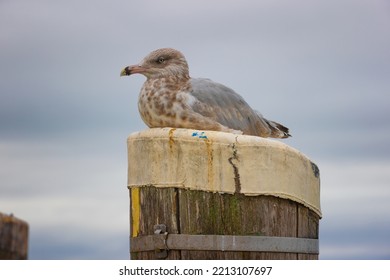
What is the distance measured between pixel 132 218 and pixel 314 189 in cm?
133

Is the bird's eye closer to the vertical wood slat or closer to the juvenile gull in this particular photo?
the juvenile gull

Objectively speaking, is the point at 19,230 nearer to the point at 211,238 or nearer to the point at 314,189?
the point at 211,238

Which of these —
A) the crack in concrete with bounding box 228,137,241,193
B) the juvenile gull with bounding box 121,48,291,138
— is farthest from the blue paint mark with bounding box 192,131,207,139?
the juvenile gull with bounding box 121,48,291,138

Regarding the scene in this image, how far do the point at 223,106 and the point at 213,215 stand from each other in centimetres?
158

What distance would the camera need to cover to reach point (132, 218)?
21.0 feet

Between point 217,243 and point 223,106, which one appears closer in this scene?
point 217,243

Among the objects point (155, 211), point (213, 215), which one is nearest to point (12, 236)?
point (155, 211)

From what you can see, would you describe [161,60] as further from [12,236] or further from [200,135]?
[12,236]

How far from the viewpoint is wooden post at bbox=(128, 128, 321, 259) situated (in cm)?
603

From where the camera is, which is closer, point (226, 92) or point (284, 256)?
point (284, 256)

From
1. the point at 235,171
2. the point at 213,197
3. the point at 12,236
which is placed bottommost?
the point at 12,236

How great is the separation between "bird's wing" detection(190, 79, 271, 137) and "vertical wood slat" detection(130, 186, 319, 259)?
4.18 feet

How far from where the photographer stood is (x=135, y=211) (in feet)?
20.8
